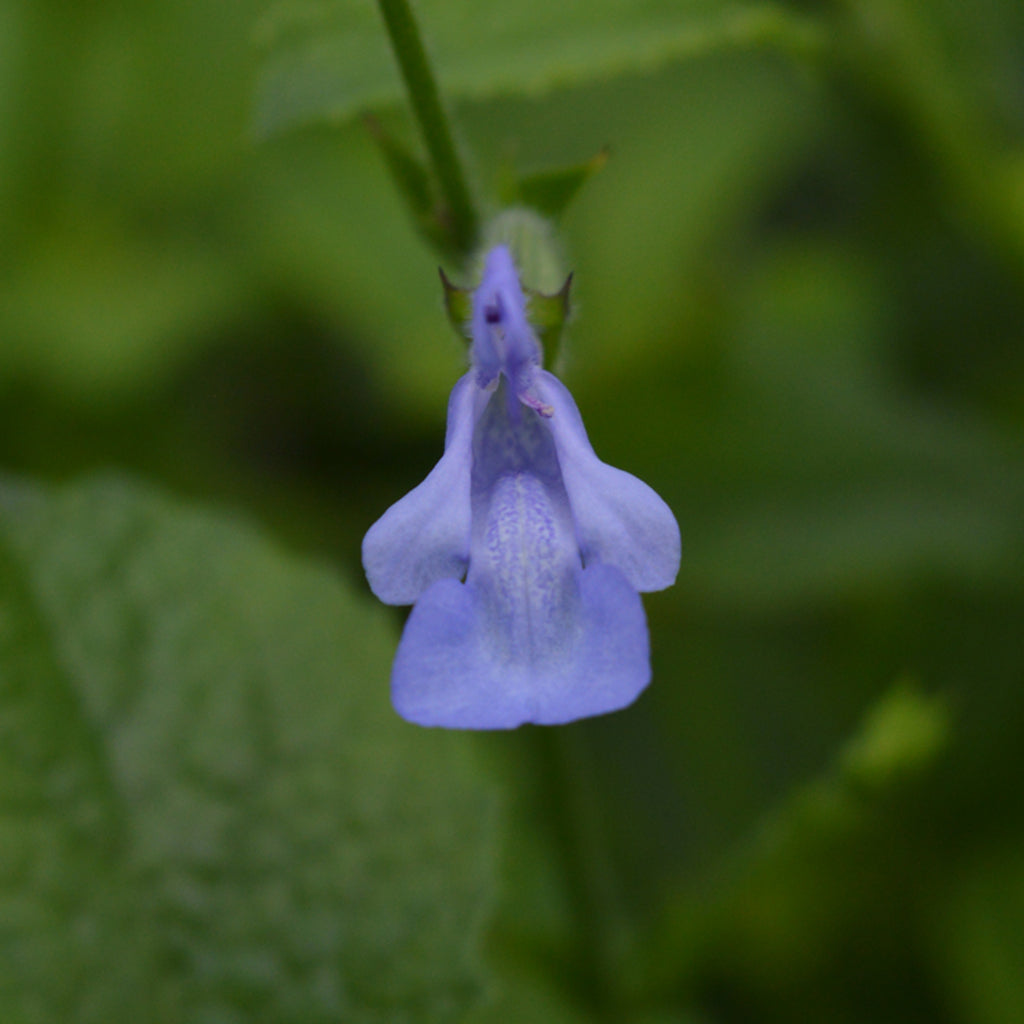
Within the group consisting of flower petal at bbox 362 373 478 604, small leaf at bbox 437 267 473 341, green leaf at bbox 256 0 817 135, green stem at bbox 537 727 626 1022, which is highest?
green leaf at bbox 256 0 817 135

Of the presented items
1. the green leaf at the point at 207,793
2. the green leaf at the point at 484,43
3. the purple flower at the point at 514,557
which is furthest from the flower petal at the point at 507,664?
the green leaf at the point at 484,43

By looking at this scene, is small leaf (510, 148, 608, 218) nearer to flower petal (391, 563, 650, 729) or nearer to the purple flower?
the purple flower

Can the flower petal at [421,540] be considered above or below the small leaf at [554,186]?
below

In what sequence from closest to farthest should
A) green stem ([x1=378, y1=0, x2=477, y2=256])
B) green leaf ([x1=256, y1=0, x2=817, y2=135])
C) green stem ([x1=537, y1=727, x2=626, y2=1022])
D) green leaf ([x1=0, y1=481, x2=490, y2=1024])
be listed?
green stem ([x1=378, y1=0, x2=477, y2=256]) < green leaf ([x1=0, y1=481, x2=490, y2=1024]) < green leaf ([x1=256, y1=0, x2=817, y2=135]) < green stem ([x1=537, y1=727, x2=626, y2=1022])

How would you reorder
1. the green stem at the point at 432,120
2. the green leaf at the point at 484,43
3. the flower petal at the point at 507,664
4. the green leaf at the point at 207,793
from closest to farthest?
the flower petal at the point at 507,664 < the green stem at the point at 432,120 < the green leaf at the point at 207,793 < the green leaf at the point at 484,43

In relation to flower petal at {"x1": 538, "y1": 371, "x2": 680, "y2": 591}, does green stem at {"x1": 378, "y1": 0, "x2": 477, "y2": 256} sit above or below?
above

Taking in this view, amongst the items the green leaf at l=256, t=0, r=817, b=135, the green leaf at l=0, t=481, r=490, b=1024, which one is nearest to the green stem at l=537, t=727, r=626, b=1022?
the green leaf at l=0, t=481, r=490, b=1024

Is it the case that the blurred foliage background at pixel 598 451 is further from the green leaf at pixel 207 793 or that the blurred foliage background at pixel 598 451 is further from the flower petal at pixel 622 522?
the flower petal at pixel 622 522
